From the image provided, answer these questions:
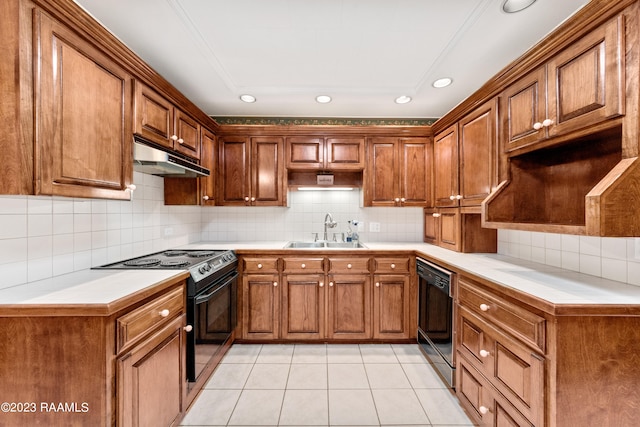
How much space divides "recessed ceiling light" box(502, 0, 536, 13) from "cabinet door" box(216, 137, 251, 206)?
2.36m

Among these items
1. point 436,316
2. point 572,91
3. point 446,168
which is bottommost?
point 436,316

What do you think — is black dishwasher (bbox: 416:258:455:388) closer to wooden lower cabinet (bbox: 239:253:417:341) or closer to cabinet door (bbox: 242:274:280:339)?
wooden lower cabinet (bbox: 239:253:417:341)

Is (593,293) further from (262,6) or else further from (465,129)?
(262,6)

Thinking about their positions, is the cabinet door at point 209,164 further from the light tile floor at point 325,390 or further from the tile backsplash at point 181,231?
the light tile floor at point 325,390

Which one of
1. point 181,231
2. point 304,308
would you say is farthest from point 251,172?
point 304,308

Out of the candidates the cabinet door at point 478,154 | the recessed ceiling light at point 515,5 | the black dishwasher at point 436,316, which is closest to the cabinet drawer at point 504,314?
the black dishwasher at point 436,316

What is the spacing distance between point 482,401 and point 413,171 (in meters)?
2.09

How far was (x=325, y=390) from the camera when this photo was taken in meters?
1.98

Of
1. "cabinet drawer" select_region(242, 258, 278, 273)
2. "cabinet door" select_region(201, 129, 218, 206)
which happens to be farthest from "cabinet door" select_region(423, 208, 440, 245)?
"cabinet door" select_region(201, 129, 218, 206)

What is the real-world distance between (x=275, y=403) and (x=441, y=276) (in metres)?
1.44

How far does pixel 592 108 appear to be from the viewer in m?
1.25

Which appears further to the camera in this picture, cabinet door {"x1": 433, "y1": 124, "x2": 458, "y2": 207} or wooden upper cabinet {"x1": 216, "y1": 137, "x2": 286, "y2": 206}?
wooden upper cabinet {"x1": 216, "y1": 137, "x2": 286, "y2": 206}

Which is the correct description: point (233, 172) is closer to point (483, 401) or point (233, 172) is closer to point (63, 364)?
point (63, 364)

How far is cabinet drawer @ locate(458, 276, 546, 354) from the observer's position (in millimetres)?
1176
